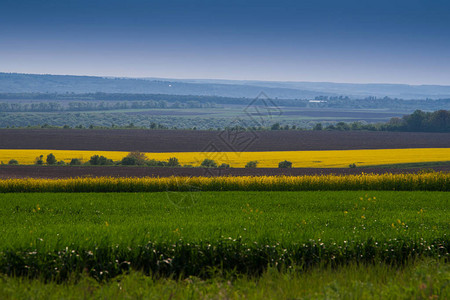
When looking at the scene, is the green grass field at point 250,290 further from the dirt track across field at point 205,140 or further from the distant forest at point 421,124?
the distant forest at point 421,124

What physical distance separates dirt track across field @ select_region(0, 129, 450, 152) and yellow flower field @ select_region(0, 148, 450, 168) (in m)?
3.68

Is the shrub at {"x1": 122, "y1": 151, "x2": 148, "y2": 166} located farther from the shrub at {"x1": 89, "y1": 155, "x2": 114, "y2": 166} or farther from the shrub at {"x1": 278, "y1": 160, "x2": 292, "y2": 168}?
the shrub at {"x1": 278, "y1": 160, "x2": 292, "y2": 168}

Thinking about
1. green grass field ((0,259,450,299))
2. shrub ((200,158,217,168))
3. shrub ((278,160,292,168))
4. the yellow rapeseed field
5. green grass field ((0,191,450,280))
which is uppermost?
green grass field ((0,259,450,299))

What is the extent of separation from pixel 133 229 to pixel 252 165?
105 feet

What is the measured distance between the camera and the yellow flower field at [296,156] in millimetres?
44469

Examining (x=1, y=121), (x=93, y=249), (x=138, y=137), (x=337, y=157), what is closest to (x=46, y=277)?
(x=93, y=249)

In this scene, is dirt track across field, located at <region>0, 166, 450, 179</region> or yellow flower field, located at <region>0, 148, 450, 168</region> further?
yellow flower field, located at <region>0, 148, 450, 168</region>

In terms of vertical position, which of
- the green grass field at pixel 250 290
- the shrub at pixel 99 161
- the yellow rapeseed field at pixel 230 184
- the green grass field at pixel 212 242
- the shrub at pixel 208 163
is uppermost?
the green grass field at pixel 250 290

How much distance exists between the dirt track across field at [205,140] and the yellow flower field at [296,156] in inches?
145

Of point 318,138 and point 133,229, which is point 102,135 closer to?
point 318,138

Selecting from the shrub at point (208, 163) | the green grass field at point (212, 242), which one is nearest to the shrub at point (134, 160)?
the shrub at point (208, 163)

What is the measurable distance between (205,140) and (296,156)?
1864cm

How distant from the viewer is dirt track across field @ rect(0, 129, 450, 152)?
56.8m

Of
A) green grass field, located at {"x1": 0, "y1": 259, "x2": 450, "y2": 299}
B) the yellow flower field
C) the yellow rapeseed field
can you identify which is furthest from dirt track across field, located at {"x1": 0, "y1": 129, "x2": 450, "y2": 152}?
green grass field, located at {"x1": 0, "y1": 259, "x2": 450, "y2": 299}
